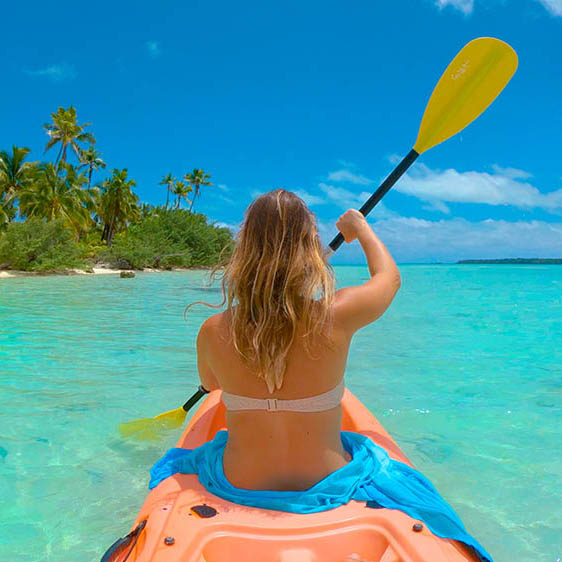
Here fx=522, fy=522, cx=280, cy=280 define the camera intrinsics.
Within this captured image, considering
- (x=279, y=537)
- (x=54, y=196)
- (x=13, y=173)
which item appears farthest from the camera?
(x=13, y=173)

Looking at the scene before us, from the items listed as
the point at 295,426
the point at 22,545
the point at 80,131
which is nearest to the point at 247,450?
the point at 295,426

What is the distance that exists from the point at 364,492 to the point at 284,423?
36 centimetres

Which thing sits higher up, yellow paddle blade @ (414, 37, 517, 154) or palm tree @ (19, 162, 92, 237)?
palm tree @ (19, 162, 92, 237)

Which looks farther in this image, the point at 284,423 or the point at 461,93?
the point at 461,93

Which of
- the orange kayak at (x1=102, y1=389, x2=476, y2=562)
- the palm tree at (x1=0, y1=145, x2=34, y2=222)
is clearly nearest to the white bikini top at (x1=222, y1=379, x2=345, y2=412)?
the orange kayak at (x1=102, y1=389, x2=476, y2=562)

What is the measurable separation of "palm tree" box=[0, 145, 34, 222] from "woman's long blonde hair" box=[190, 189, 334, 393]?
33683 mm

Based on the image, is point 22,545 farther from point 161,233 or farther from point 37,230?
point 161,233

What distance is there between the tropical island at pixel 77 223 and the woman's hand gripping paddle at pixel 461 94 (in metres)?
25.1

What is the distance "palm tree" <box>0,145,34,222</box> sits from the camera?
3139 cm

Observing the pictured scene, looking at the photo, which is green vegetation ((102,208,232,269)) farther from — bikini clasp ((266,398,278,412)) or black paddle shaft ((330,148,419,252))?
bikini clasp ((266,398,278,412))

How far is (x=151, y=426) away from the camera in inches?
151

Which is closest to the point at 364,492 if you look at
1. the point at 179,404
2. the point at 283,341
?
the point at 283,341

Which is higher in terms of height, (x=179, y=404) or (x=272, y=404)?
(x=272, y=404)

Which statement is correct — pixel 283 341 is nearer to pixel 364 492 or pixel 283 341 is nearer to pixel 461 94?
pixel 364 492
